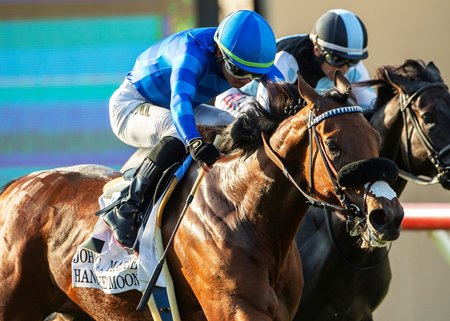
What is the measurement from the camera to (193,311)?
4.37m

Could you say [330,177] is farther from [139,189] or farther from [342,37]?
[342,37]

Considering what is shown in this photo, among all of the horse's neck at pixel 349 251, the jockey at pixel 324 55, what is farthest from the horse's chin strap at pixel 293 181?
the jockey at pixel 324 55

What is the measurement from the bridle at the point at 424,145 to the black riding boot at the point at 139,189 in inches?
52.7

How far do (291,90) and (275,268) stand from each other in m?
0.70

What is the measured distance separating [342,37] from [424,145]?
863 millimetres

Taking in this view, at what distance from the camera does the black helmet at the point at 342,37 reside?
5.81 meters

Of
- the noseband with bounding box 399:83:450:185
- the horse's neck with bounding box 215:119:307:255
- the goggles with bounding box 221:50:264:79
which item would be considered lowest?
the noseband with bounding box 399:83:450:185

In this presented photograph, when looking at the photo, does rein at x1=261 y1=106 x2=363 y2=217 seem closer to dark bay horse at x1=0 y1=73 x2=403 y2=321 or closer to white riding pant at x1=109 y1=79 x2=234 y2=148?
dark bay horse at x1=0 y1=73 x2=403 y2=321

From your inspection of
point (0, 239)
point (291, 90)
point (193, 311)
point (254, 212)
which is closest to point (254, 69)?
point (291, 90)

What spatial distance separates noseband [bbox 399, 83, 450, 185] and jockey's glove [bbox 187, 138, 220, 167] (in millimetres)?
1426

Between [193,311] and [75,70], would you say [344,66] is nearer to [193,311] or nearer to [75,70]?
[193,311]

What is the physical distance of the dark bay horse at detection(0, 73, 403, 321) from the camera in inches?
151

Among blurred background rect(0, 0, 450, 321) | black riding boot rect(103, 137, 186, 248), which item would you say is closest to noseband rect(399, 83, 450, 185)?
black riding boot rect(103, 137, 186, 248)

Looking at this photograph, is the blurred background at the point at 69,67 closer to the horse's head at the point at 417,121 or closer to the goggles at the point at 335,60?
the goggles at the point at 335,60
